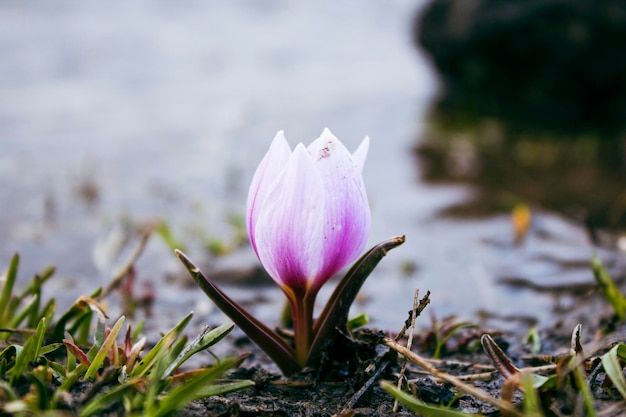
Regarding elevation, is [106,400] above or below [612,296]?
above

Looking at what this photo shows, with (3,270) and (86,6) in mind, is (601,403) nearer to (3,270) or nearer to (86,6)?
(3,270)

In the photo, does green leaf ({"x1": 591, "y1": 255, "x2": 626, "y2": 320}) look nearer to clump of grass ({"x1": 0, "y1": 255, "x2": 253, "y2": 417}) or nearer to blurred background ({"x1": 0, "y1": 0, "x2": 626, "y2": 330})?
blurred background ({"x1": 0, "y1": 0, "x2": 626, "y2": 330})

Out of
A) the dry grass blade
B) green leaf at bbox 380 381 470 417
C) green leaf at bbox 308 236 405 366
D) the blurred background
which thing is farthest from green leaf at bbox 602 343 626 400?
the blurred background

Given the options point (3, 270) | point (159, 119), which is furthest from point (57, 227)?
point (159, 119)

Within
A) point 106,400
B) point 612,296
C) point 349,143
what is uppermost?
point 349,143

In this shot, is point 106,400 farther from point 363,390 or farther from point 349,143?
point 349,143

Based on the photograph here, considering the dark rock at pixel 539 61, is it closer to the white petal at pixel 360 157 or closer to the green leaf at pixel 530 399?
the white petal at pixel 360 157

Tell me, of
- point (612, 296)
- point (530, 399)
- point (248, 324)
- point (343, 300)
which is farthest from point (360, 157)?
point (612, 296)
